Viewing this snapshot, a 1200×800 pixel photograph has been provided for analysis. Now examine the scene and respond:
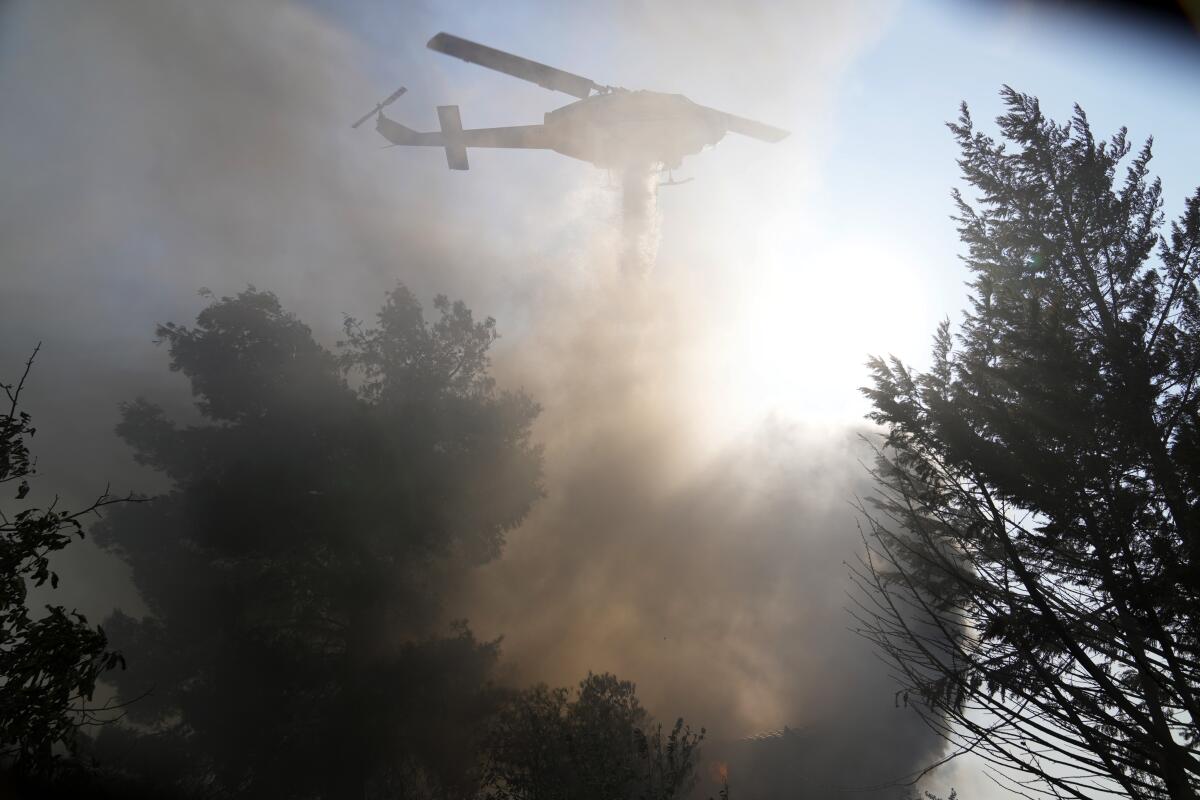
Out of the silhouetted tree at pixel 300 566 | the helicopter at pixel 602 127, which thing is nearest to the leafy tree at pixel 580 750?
the silhouetted tree at pixel 300 566

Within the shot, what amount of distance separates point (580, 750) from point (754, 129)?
23969mm

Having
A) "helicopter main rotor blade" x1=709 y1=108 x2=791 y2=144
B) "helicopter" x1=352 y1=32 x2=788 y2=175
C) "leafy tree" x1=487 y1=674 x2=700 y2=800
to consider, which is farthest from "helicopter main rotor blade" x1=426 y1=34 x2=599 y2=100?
"leafy tree" x1=487 y1=674 x2=700 y2=800

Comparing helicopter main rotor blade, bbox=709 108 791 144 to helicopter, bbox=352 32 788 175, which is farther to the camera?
helicopter main rotor blade, bbox=709 108 791 144

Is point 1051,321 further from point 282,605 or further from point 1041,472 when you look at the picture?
point 282,605

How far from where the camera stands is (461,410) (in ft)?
54.6

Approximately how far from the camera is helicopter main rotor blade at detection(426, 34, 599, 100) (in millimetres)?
18172

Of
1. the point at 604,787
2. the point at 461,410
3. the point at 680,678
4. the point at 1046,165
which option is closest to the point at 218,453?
the point at 461,410

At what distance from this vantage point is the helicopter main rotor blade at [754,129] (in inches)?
917

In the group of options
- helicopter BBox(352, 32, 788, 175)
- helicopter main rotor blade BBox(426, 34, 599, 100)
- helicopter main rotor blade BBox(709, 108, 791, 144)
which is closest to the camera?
helicopter main rotor blade BBox(426, 34, 599, 100)

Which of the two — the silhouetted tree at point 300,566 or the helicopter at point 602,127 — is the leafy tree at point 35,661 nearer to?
the silhouetted tree at point 300,566

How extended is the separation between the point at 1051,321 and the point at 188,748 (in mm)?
Result: 19993

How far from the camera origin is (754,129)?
23531 millimetres

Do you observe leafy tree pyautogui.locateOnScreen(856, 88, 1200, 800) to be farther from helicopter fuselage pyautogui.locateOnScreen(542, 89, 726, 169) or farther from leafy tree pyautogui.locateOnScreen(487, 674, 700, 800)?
helicopter fuselage pyautogui.locateOnScreen(542, 89, 726, 169)

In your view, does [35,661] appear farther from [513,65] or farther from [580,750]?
[513,65]
